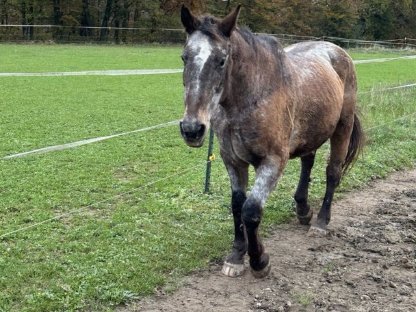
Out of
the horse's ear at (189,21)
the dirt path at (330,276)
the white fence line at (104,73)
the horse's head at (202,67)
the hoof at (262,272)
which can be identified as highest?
the horse's ear at (189,21)

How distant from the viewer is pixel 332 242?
16.8 feet

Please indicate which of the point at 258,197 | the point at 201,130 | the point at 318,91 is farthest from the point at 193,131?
the point at 318,91

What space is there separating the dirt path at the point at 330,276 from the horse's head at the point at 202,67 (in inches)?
51.1

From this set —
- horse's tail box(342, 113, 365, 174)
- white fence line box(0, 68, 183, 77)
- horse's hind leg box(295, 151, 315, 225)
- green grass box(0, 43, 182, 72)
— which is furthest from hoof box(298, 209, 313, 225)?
green grass box(0, 43, 182, 72)

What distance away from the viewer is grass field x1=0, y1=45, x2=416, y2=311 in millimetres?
4055

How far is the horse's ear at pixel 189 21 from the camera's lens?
3447 millimetres

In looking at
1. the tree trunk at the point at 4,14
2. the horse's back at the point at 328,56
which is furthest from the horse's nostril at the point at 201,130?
the tree trunk at the point at 4,14

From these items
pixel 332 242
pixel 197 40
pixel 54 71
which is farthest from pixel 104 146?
pixel 54 71

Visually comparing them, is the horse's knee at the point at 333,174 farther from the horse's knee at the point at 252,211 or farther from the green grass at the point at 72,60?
the green grass at the point at 72,60

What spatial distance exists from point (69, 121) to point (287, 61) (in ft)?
25.4

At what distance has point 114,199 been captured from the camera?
6145mm

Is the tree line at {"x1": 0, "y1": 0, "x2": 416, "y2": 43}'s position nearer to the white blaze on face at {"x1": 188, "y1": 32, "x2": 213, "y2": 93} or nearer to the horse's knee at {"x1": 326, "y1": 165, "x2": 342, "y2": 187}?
the horse's knee at {"x1": 326, "y1": 165, "x2": 342, "y2": 187}

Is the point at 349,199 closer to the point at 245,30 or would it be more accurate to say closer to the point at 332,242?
the point at 332,242

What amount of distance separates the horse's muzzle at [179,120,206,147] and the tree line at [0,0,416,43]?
35.0 metres
